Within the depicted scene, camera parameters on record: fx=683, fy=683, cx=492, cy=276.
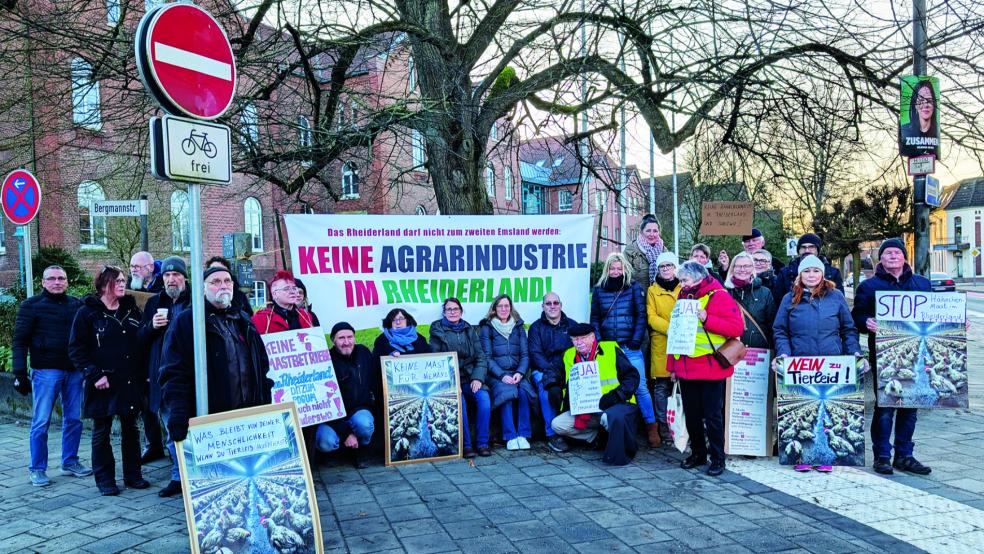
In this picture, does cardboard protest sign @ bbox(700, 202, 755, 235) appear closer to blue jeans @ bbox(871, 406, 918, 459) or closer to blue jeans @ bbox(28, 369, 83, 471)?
blue jeans @ bbox(871, 406, 918, 459)

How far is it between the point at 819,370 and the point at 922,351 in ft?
3.00

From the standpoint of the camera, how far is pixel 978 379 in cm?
1059

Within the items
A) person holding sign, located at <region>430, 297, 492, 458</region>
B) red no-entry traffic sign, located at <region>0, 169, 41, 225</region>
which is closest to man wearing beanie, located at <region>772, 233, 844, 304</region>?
person holding sign, located at <region>430, 297, 492, 458</region>

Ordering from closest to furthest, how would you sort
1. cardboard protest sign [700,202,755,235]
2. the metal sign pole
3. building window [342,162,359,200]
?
1. the metal sign pole
2. building window [342,162,359,200]
3. cardboard protest sign [700,202,755,235]

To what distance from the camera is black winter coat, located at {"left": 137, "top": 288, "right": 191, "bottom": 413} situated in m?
5.70

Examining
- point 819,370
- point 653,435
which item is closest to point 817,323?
point 819,370

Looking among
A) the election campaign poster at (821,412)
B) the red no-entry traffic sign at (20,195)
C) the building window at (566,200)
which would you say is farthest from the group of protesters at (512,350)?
the building window at (566,200)

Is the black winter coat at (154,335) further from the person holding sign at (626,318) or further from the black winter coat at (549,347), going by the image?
the person holding sign at (626,318)

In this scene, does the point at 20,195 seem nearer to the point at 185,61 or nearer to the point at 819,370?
the point at 185,61

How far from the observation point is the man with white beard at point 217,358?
4355mm

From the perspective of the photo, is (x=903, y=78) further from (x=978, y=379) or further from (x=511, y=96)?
(x=978, y=379)

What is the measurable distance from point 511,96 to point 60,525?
6.27 m

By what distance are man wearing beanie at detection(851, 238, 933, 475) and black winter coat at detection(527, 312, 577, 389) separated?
275 cm

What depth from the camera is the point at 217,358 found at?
14.6ft
